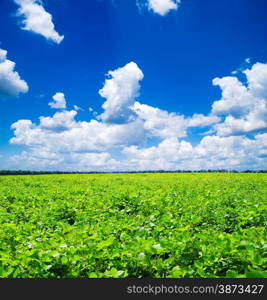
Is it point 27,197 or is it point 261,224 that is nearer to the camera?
point 261,224

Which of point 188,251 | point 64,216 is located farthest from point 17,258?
point 64,216

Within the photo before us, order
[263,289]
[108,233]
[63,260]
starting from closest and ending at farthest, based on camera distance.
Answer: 1. [263,289]
2. [63,260]
3. [108,233]

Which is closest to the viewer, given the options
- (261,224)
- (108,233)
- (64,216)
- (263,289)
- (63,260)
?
(263,289)

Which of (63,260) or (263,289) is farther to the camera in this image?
(63,260)

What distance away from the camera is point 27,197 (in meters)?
10.1

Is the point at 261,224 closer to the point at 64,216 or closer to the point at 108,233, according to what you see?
the point at 108,233

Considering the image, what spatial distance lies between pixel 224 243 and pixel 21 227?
4375 millimetres

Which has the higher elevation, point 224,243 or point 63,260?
point 224,243

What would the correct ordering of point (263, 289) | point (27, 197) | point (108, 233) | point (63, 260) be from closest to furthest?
point (263, 289), point (63, 260), point (108, 233), point (27, 197)

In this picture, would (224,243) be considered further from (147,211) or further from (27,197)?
(27,197)

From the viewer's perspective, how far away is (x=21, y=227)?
548 cm

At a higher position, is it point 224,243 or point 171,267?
point 224,243

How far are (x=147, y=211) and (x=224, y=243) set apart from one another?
4287mm

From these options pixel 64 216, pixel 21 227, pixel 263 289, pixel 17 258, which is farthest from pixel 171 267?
pixel 64 216
